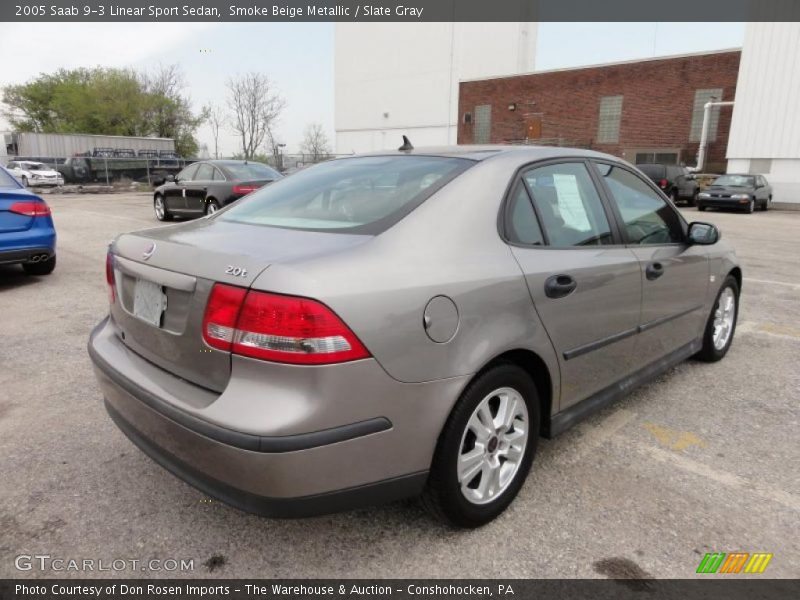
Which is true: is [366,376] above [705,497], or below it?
above

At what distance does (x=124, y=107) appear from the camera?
51.9m

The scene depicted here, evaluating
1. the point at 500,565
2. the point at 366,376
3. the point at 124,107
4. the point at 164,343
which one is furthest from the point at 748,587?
the point at 124,107

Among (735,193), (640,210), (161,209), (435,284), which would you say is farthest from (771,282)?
(735,193)

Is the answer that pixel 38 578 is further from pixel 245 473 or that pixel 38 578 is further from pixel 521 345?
pixel 521 345

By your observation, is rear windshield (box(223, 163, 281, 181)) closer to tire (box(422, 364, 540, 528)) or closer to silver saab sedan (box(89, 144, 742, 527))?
silver saab sedan (box(89, 144, 742, 527))

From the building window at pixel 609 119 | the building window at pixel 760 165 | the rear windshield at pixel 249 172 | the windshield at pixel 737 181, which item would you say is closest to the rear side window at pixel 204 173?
the rear windshield at pixel 249 172

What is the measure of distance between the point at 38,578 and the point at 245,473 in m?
0.95

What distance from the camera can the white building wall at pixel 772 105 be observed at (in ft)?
77.2

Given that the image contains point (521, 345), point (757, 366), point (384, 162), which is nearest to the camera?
point (521, 345)

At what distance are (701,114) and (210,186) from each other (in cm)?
2762

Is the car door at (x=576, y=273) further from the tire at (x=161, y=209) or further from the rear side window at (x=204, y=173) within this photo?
the tire at (x=161, y=209)

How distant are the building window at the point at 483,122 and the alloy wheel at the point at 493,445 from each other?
39.0 m

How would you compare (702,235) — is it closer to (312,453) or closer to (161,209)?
(312,453)

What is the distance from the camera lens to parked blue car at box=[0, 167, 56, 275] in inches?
241
